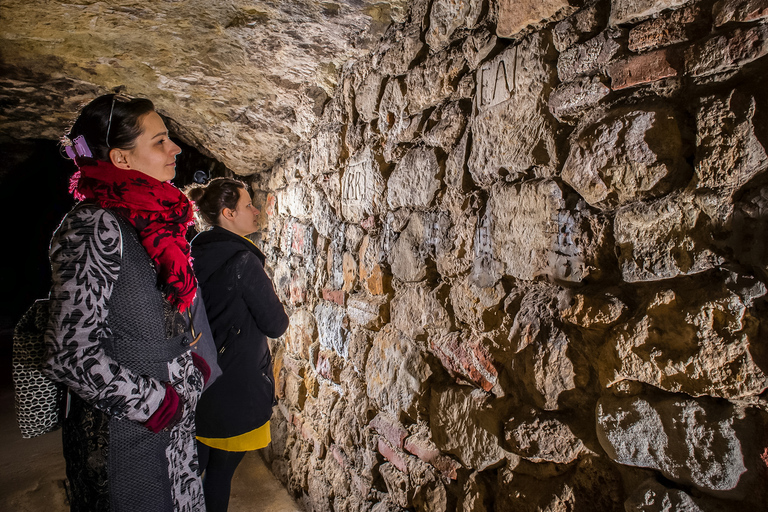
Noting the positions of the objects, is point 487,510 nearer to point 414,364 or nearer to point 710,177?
point 414,364

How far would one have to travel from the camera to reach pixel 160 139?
3.83 feet

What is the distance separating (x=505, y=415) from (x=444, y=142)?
78cm

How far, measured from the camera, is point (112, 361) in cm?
90

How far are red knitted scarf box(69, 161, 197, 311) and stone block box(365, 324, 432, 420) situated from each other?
26.9 inches

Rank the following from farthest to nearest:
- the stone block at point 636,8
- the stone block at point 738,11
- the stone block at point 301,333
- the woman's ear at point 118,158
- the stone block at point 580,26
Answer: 1. the stone block at point 301,333
2. the woman's ear at point 118,158
3. the stone block at point 580,26
4. the stone block at point 636,8
5. the stone block at point 738,11

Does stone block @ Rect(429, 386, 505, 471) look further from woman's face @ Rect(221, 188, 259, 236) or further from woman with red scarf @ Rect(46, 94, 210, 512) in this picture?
woman's face @ Rect(221, 188, 259, 236)

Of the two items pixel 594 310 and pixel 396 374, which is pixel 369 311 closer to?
pixel 396 374

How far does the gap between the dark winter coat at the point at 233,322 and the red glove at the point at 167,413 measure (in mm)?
583

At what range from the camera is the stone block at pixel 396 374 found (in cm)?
126

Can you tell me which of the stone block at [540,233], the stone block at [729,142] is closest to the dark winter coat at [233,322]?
the stone block at [540,233]

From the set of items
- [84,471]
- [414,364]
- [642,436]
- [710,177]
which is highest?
[710,177]

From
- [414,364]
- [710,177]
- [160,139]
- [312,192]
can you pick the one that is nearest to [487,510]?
[414,364]

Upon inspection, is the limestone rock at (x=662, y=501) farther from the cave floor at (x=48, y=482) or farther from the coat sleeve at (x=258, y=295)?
the cave floor at (x=48, y=482)

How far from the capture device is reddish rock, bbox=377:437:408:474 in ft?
4.30
